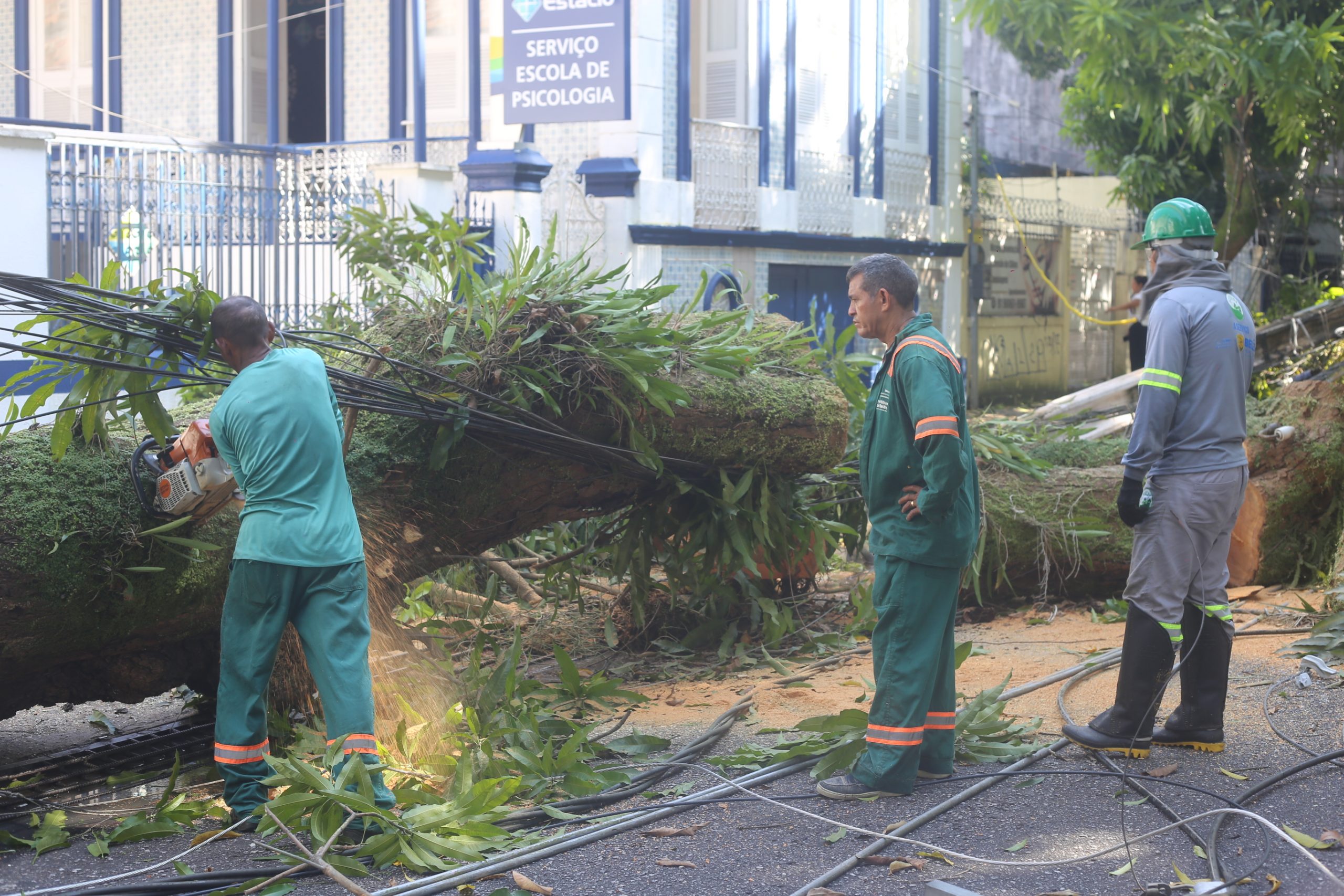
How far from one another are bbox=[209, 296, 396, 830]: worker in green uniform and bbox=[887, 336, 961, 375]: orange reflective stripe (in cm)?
211

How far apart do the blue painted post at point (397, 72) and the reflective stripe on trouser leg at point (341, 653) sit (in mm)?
12195

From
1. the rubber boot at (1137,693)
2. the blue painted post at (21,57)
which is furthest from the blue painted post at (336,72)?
the rubber boot at (1137,693)

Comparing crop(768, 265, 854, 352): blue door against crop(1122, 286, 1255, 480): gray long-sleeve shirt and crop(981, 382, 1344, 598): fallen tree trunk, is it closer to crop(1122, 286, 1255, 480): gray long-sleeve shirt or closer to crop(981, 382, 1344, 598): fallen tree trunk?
crop(981, 382, 1344, 598): fallen tree trunk

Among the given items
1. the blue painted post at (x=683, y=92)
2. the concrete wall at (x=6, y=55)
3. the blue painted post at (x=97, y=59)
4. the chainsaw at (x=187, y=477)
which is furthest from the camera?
the concrete wall at (x=6, y=55)

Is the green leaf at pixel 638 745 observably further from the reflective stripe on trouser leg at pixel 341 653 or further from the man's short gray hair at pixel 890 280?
the man's short gray hair at pixel 890 280

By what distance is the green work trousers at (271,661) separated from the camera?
14.8 ft

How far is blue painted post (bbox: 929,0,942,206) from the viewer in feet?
63.9

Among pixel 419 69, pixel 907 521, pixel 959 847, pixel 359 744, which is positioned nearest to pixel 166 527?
pixel 359 744

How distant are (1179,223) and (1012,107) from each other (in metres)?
22.3

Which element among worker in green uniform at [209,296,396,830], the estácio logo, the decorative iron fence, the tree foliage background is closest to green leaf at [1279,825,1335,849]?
worker in green uniform at [209,296,396,830]

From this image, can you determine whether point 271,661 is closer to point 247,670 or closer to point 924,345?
point 247,670

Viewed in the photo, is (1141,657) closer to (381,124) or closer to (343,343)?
(343,343)

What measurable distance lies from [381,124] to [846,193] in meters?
6.26

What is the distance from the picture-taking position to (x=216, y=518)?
5297mm
